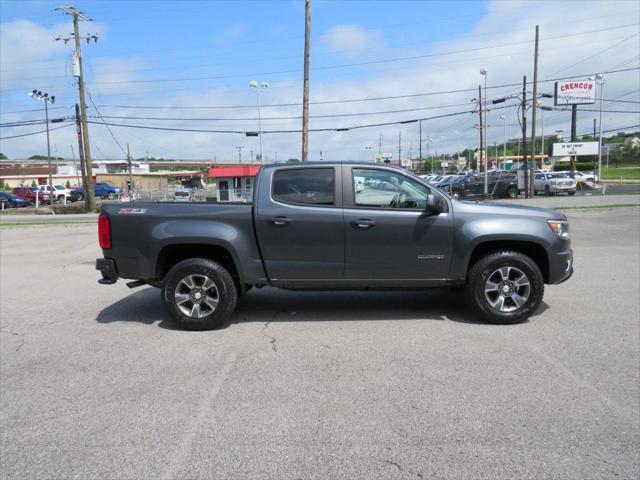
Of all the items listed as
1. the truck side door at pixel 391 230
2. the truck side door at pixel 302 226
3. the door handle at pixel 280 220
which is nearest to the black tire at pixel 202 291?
the truck side door at pixel 302 226

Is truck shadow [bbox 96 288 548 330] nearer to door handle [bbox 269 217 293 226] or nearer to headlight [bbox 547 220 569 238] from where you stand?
headlight [bbox 547 220 569 238]

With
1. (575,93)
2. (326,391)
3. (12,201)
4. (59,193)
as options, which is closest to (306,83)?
(326,391)

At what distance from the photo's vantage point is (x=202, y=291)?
5.76 meters

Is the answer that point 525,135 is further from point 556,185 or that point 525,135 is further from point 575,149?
point 575,149

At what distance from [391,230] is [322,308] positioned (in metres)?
1.61

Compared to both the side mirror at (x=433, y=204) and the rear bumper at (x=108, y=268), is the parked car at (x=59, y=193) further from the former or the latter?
the side mirror at (x=433, y=204)

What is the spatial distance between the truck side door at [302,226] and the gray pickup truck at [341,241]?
11 mm

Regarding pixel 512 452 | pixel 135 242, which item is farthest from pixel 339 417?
pixel 135 242

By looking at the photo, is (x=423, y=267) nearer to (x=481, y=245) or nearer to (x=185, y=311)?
(x=481, y=245)

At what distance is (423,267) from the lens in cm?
575

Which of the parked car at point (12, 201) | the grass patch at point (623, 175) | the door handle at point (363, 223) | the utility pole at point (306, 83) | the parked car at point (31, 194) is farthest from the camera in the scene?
the grass patch at point (623, 175)

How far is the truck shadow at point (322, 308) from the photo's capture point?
6.17 m

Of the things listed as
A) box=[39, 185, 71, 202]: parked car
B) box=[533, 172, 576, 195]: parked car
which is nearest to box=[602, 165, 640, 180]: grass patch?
box=[533, 172, 576, 195]: parked car

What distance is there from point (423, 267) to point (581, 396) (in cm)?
222
